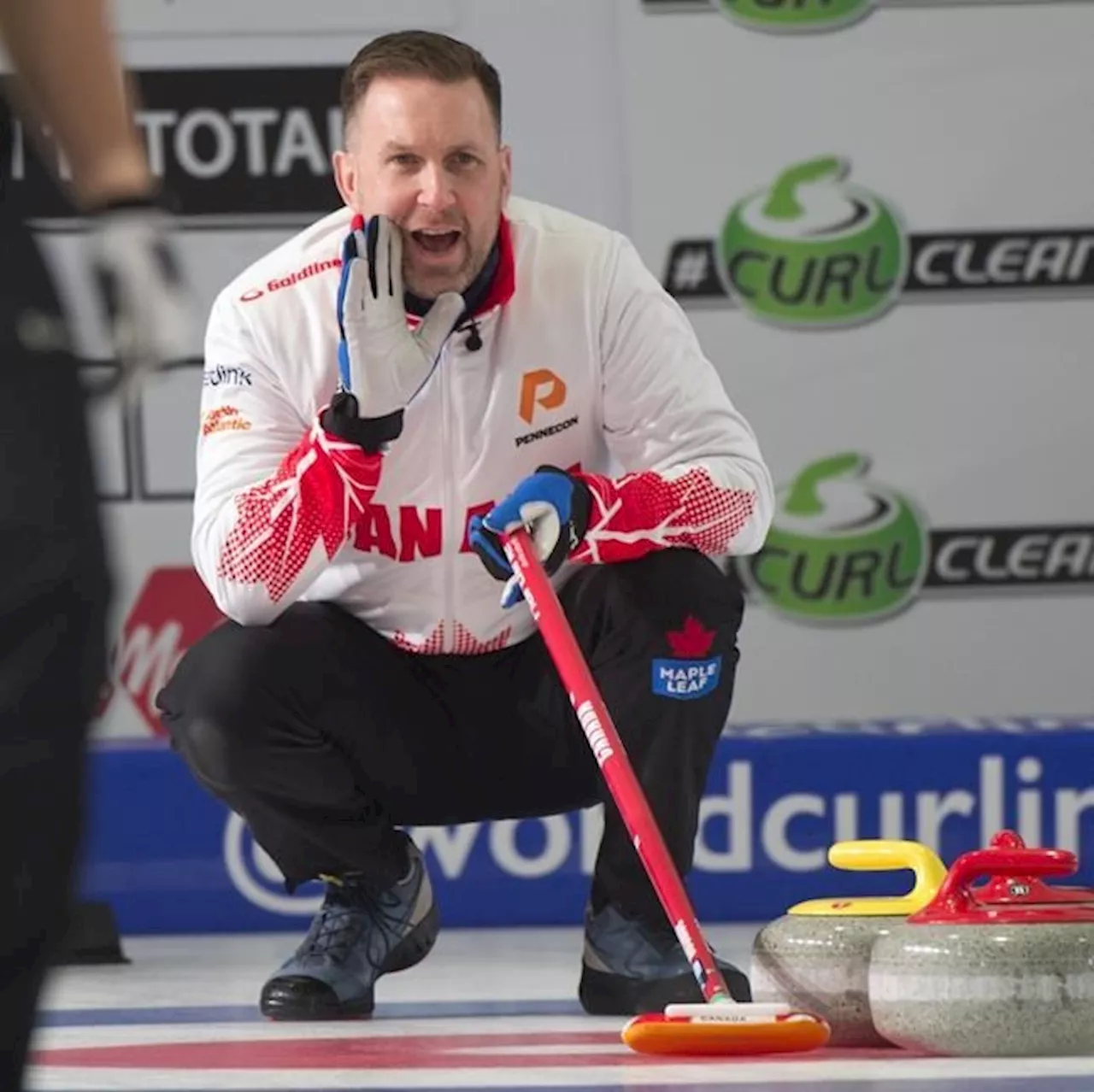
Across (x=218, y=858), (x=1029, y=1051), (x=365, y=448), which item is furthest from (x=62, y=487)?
(x=218, y=858)

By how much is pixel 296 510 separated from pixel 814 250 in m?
2.05

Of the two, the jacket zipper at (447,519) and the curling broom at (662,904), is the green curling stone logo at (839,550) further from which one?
the curling broom at (662,904)

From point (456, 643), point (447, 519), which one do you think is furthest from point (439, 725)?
point (447, 519)

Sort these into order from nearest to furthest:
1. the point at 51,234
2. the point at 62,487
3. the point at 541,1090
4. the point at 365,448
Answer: the point at 62,487 → the point at 541,1090 → the point at 365,448 → the point at 51,234

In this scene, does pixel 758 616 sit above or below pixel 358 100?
below

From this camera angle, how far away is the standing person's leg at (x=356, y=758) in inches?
110

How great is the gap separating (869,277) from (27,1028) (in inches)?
138

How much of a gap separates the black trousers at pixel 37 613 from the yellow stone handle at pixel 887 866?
123 centimetres

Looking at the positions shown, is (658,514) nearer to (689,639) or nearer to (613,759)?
(689,639)

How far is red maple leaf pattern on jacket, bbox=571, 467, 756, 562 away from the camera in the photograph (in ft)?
9.05

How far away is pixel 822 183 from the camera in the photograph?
4.59m

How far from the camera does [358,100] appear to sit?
2936mm

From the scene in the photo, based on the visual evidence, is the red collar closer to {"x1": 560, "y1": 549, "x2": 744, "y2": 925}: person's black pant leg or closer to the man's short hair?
the man's short hair

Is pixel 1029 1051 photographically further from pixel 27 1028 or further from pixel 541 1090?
pixel 27 1028
